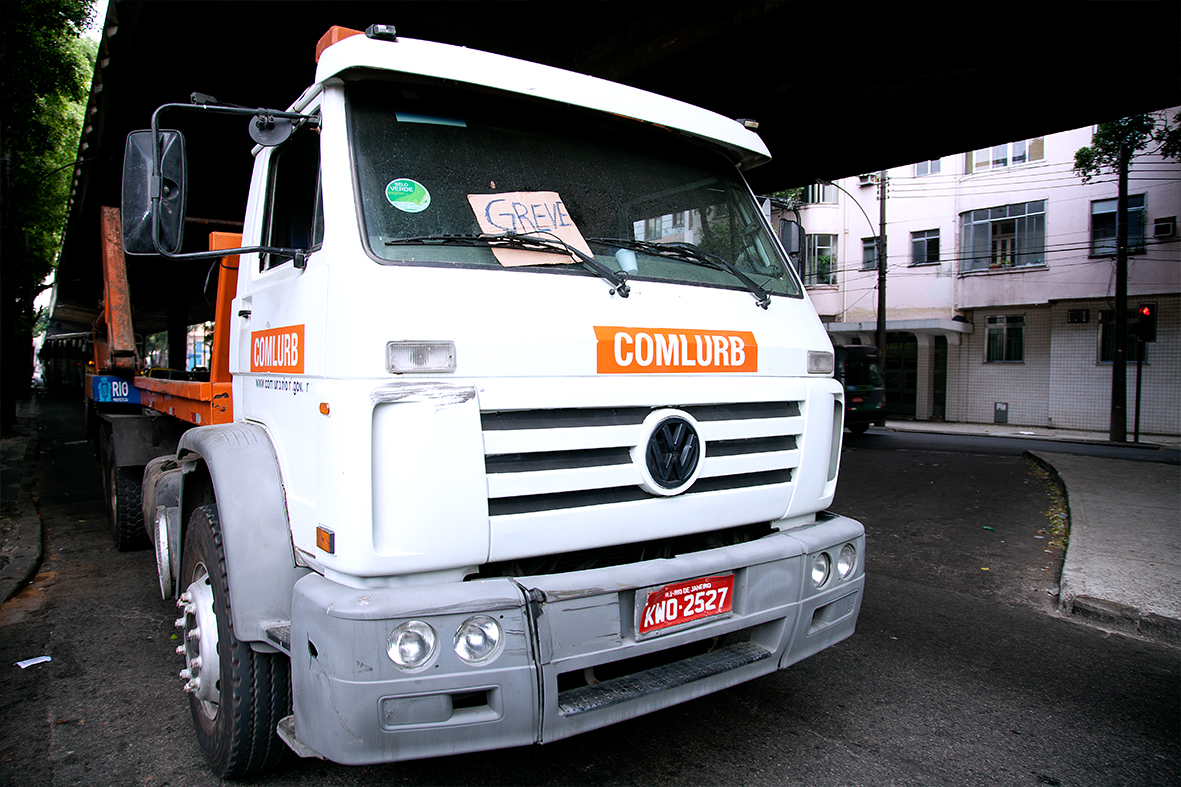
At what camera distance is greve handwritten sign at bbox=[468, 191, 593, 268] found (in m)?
2.54

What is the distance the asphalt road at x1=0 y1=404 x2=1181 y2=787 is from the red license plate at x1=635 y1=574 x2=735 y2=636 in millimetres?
720

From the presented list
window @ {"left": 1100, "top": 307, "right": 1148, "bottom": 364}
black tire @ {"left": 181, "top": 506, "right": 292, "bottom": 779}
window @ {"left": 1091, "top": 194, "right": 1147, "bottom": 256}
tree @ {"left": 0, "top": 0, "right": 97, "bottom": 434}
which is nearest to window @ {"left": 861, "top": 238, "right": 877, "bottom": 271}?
window @ {"left": 1091, "top": 194, "right": 1147, "bottom": 256}

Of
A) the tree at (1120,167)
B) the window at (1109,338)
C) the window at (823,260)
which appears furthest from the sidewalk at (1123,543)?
the window at (823,260)

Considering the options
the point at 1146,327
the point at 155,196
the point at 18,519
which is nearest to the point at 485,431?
the point at 155,196

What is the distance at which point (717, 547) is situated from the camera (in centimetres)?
288

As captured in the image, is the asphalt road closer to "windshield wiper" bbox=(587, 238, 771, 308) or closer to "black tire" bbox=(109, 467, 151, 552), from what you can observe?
"black tire" bbox=(109, 467, 151, 552)

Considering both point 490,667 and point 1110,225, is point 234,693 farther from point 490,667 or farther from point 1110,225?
point 1110,225

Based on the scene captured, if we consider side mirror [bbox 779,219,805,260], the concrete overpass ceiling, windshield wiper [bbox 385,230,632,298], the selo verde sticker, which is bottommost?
windshield wiper [bbox 385,230,632,298]

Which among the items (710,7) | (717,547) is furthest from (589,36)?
(717,547)

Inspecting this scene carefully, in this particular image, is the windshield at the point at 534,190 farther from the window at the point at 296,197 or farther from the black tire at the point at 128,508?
the black tire at the point at 128,508

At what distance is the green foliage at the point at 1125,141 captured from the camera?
1373 cm

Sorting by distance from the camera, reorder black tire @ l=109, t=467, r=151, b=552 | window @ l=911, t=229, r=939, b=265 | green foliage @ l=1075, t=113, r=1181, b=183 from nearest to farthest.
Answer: black tire @ l=109, t=467, r=151, b=552 < green foliage @ l=1075, t=113, r=1181, b=183 < window @ l=911, t=229, r=939, b=265

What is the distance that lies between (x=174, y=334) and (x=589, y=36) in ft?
17.8

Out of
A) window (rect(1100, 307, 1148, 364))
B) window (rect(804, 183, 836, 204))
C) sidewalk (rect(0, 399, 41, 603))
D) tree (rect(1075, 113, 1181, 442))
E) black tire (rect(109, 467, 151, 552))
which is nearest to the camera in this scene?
sidewalk (rect(0, 399, 41, 603))
